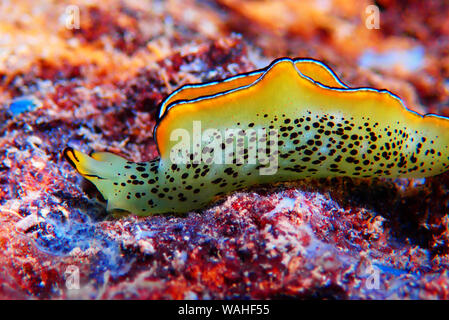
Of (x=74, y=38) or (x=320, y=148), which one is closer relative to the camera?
(x=320, y=148)

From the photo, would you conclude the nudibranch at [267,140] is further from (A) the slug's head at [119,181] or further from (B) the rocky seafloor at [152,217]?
(B) the rocky seafloor at [152,217]

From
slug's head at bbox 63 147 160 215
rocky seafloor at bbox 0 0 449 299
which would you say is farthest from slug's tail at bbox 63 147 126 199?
rocky seafloor at bbox 0 0 449 299

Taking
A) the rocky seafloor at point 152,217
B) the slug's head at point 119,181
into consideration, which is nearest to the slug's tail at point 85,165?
the slug's head at point 119,181

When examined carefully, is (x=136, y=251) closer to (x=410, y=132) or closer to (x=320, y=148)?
(x=320, y=148)

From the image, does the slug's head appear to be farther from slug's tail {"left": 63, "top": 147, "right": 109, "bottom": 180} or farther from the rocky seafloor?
the rocky seafloor

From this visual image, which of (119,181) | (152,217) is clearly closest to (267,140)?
(152,217)

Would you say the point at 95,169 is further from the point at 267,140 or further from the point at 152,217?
the point at 267,140
